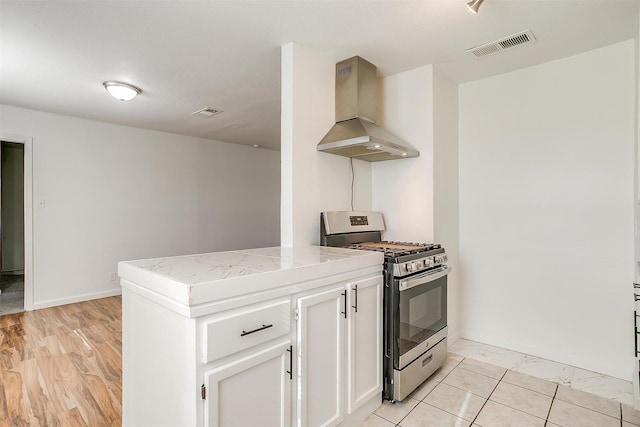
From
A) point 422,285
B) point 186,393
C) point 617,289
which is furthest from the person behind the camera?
point 617,289

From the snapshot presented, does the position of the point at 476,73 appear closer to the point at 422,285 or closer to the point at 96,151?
the point at 422,285

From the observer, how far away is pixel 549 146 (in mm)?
2691

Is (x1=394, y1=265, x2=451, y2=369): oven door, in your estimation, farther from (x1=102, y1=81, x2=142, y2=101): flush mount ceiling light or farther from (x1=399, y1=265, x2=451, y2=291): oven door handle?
(x1=102, y1=81, x2=142, y2=101): flush mount ceiling light

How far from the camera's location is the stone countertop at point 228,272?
1163 millimetres

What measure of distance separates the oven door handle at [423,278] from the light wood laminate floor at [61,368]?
1831 mm

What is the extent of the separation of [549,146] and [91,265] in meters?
5.39

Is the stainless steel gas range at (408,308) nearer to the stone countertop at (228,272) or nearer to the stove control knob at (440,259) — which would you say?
the stove control knob at (440,259)

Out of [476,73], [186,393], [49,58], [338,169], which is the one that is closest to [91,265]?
[49,58]

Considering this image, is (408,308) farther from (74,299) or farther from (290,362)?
(74,299)

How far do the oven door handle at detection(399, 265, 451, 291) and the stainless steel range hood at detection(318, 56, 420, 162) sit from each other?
938 millimetres

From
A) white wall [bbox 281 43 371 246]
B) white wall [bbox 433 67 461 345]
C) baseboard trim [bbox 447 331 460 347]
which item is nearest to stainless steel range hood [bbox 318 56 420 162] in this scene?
white wall [bbox 281 43 371 246]

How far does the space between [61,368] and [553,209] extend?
13.2 ft

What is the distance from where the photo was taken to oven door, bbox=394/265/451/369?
1998mm

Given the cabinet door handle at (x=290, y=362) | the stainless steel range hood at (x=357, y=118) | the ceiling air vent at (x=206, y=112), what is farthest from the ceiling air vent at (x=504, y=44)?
the ceiling air vent at (x=206, y=112)
